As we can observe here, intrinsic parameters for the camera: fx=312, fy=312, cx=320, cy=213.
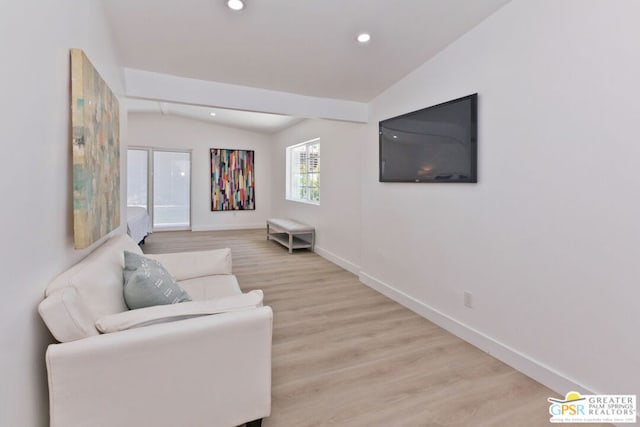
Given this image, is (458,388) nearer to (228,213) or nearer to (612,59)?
(612,59)

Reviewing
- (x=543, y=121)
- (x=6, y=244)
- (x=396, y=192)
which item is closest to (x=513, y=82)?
(x=543, y=121)

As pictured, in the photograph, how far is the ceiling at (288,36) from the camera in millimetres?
2254

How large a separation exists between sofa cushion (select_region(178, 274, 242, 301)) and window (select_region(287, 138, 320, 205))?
11.2 ft

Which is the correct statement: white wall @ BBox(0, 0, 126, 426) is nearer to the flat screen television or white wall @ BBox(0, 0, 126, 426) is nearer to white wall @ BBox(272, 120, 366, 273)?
the flat screen television

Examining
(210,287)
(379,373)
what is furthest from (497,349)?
(210,287)

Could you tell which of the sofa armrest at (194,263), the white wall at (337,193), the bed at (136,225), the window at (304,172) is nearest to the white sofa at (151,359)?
the sofa armrest at (194,263)

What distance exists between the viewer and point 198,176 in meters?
8.01

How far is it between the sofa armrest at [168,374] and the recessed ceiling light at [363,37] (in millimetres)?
2299

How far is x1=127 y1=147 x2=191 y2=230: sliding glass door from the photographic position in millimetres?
7402

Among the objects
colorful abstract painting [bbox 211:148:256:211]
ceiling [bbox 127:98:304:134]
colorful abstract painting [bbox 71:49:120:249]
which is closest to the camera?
colorful abstract painting [bbox 71:49:120:249]

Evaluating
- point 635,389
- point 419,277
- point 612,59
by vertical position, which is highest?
point 612,59

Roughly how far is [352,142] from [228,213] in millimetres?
4926

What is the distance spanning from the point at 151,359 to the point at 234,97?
2.75 metres

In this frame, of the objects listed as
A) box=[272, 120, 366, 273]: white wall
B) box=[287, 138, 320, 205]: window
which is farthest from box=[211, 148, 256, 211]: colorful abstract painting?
box=[272, 120, 366, 273]: white wall
